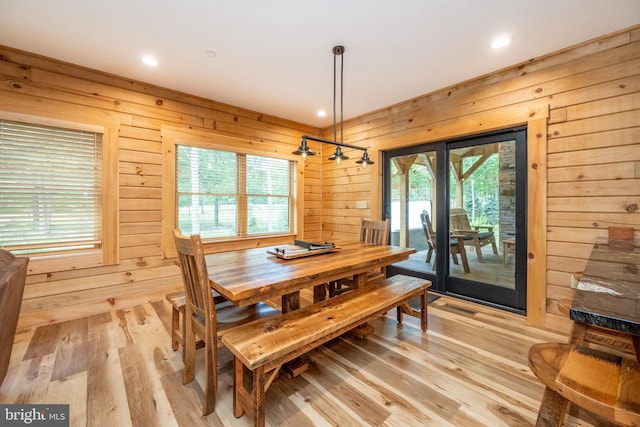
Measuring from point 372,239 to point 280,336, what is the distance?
2003 millimetres

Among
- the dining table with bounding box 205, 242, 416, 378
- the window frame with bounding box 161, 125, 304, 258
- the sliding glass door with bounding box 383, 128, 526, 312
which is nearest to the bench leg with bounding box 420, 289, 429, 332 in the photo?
the dining table with bounding box 205, 242, 416, 378

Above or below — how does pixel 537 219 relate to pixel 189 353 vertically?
above

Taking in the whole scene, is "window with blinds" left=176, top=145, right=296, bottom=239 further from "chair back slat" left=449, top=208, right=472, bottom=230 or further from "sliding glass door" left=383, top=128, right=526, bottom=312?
"chair back slat" left=449, top=208, right=472, bottom=230

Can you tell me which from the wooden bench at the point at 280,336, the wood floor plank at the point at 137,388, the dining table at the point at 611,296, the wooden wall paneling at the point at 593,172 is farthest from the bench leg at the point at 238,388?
the wooden wall paneling at the point at 593,172

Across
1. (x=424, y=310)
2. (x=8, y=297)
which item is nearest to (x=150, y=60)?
(x=8, y=297)

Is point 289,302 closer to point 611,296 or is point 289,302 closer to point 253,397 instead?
point 253,397

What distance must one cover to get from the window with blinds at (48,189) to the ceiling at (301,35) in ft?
2.63

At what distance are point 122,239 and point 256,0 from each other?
9.19 feet

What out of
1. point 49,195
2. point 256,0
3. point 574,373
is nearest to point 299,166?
point 256,0

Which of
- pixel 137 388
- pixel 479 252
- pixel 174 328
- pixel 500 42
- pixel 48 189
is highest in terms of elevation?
pixel 500 42

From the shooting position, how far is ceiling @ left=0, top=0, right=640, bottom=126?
78.2 inches

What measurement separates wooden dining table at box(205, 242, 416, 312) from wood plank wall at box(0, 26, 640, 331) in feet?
4.82

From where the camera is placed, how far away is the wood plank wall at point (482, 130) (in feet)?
7.39

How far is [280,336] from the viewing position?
1.52 m
